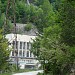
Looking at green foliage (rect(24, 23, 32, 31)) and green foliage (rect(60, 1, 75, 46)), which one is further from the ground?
green foliage (rect(60, 1, 75, 46))

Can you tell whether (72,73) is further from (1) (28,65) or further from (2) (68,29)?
(1) (28,65)

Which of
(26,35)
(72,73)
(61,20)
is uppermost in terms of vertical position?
(61,20)

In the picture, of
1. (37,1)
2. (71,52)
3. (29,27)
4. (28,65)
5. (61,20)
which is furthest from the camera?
(37,1)

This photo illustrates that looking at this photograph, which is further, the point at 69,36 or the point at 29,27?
the point at 29,27

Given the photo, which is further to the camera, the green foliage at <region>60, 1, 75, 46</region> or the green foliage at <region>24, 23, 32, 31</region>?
the green foliage at <region>24, 23, 32, 31</region>

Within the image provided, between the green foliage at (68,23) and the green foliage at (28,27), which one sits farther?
the green foliage at (28,27)

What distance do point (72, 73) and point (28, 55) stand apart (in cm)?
8033

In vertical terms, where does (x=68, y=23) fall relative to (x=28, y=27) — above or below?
above

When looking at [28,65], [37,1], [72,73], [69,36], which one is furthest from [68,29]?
[37,1]

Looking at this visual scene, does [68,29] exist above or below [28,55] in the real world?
above

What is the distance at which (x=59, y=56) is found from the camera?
2055cm

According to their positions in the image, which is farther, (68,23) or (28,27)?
(28,27)

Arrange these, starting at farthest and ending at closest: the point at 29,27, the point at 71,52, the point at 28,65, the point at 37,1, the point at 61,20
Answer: the point at 37,1 → the point at 29,27 → the point at 28,65 → the point at 61,20 → the point at 71,52

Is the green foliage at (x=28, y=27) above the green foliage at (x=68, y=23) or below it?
below
